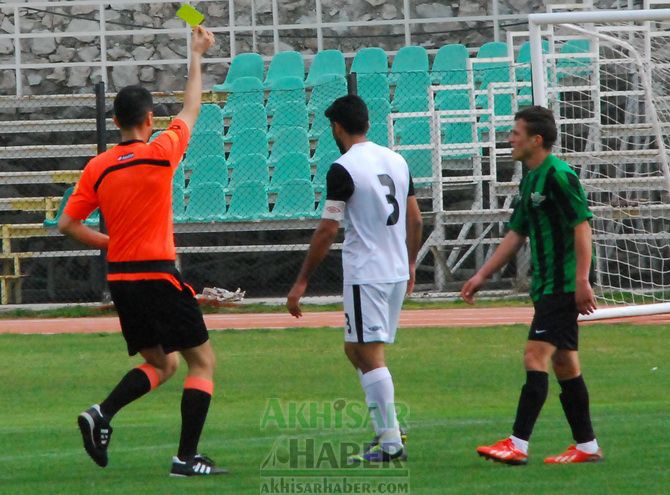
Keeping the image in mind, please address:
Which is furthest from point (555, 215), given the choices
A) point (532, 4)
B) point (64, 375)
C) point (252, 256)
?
point (532, 4)

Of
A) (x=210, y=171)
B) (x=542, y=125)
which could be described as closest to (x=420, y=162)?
(x=210, y=171)

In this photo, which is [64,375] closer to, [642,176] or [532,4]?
[642,176]

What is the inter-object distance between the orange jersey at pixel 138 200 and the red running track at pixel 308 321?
924cm

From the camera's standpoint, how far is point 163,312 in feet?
25.6

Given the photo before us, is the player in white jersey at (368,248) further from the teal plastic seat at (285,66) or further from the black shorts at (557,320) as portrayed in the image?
the teal plastic seat at (285,66)

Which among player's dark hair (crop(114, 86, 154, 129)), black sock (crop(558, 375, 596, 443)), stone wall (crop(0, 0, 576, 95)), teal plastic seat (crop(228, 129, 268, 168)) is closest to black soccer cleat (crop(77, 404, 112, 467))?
player's dark hair (crop(114, 86, 154, 129))

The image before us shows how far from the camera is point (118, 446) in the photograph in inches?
355

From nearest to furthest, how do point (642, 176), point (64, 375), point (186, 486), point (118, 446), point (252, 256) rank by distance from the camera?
point (186, 486)
point (118, 446)
point (64, 375)
point (642, 176)
point (252, 256)

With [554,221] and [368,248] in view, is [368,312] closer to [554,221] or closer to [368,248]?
[368,248]

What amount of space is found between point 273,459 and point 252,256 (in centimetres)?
1352

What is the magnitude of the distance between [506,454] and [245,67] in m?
15.5

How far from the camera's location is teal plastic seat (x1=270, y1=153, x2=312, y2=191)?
20812mm

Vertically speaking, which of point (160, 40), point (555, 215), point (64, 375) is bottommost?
point (64, 375)

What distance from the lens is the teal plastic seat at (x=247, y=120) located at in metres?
21.3
